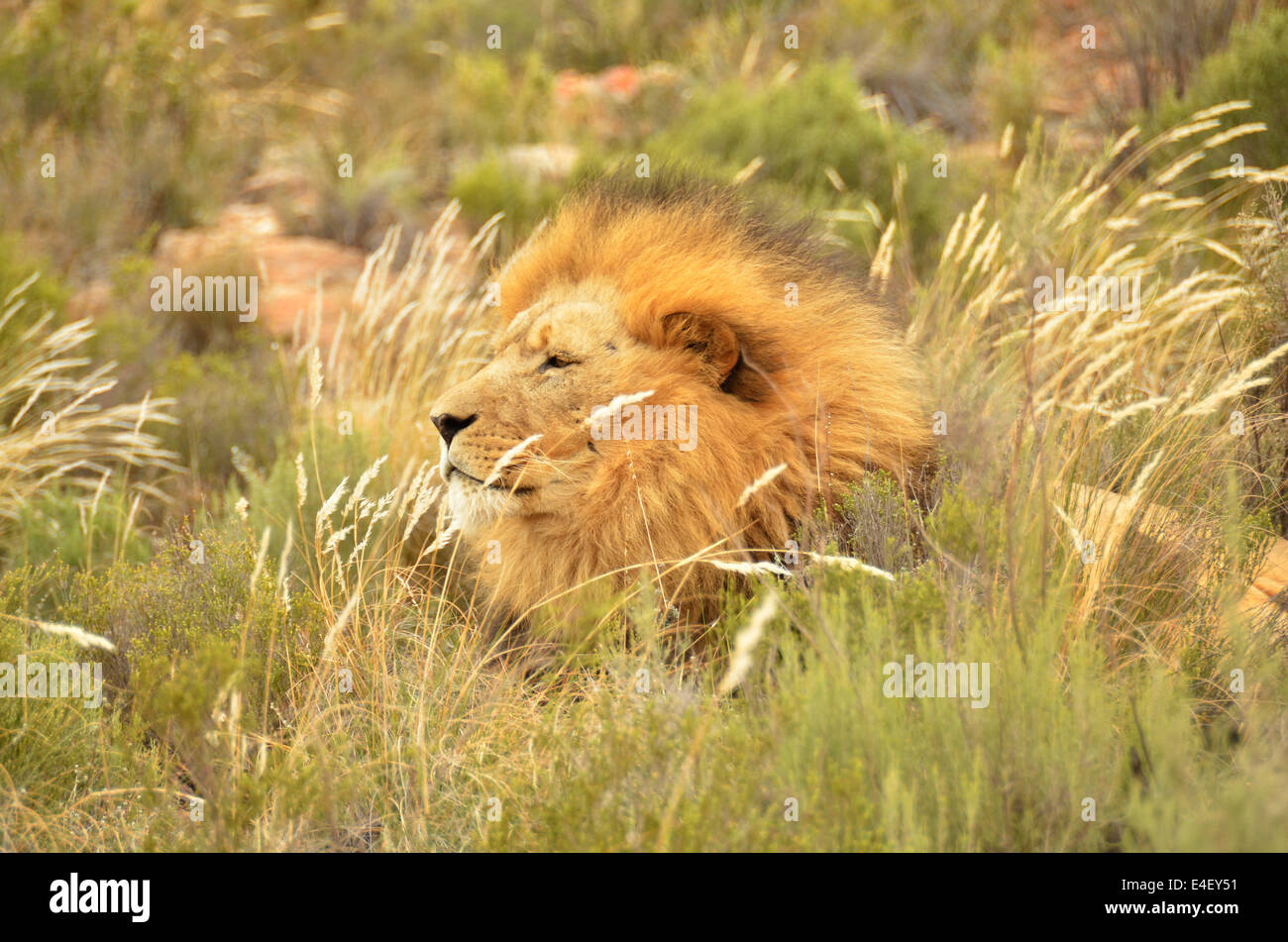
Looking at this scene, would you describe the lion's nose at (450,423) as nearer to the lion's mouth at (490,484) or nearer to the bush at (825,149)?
the lion's mouth at (490,484)

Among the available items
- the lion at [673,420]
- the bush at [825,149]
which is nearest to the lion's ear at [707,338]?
the lion at [673,420]

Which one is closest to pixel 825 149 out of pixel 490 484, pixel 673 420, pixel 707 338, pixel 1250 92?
pixel 1250 92

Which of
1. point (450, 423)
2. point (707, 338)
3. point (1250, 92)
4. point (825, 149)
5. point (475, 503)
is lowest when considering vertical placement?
point (475, 503)

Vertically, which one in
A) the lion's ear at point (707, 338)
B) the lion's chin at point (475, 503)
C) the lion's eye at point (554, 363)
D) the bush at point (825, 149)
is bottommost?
the lion's chin at point (475, 503)

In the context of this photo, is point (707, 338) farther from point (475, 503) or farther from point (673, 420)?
point (475, 503)

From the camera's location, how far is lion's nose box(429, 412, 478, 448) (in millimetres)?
3533

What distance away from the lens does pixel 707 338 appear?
3.50 meters

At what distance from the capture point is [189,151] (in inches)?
412

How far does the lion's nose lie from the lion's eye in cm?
28

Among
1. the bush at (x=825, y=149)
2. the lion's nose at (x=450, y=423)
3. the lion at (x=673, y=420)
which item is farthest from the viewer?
the bush at (x=825, y=149)

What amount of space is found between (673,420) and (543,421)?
1.37 ft

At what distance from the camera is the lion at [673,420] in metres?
3.42

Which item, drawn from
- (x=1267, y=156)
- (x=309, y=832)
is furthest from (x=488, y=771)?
(x=1267, y=156)

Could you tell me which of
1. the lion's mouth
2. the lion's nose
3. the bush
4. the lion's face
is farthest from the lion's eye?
the bush
